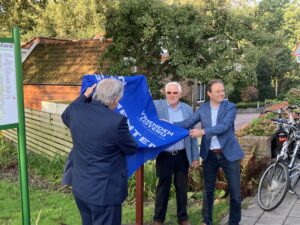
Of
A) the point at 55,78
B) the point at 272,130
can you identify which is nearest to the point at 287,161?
the point at 272,130

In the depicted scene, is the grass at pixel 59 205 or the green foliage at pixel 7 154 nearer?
the grass at pixel 59 205

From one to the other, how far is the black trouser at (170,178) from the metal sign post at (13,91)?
1597 mm

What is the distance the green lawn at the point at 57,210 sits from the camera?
17.4 ft

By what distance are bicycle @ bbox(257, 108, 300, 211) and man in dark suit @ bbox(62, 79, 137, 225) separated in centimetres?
289

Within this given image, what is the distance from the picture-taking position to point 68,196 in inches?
266

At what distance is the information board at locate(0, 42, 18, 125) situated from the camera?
374cm

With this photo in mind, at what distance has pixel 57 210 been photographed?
580 centimetres

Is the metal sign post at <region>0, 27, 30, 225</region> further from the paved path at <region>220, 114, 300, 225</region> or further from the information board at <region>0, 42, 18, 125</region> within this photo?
the paved path at <region>220, 114, 300, 225</region>

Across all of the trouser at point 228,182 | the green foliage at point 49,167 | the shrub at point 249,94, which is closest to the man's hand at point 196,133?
the trouser at point 228,182

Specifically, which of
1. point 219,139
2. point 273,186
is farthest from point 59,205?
point 273,186

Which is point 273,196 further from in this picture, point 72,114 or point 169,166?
A: point 72,114

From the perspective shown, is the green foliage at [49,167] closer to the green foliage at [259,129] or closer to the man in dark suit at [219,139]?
the green foliage at [259,129]

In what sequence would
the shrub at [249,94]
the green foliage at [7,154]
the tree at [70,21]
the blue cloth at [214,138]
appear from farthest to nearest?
the shrub at [249,94] → the tree at [70,21] → the green foliage at [7,154] → the blue cloth at [214,138]

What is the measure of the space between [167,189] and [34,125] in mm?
A: 6006
